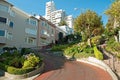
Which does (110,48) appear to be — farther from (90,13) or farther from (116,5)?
(90,13)

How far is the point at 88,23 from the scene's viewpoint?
53.7 m

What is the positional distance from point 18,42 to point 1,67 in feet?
89.1

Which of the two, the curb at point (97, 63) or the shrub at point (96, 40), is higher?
the shrub at point (96, 40)

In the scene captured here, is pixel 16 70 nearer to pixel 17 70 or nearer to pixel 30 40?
pixel 17 70

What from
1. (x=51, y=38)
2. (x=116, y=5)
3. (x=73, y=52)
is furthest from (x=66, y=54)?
(x=51, y=38)

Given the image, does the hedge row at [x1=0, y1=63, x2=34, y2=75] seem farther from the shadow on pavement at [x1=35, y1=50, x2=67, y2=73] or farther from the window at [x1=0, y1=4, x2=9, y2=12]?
the window at [x1=0, y1=4, x2=9, y2=12]

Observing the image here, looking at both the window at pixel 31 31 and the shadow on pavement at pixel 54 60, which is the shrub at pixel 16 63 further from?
the window at pixel 31 31

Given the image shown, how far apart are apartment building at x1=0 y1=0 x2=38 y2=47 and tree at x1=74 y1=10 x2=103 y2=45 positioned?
13.3m

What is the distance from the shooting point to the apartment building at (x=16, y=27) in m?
49.1

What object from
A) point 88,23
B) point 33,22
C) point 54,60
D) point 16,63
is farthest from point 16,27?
point 16,63

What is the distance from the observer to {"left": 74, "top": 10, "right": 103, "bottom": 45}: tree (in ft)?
177

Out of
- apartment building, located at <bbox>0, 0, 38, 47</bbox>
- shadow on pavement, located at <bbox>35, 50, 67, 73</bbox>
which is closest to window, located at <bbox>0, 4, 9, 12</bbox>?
apartment building, located at <bbox>0, 0, 38, 47</bbox>

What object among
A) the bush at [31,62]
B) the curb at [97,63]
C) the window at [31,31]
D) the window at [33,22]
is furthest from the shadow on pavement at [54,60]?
the window at [33,22]

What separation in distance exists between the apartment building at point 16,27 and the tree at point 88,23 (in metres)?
13.3
